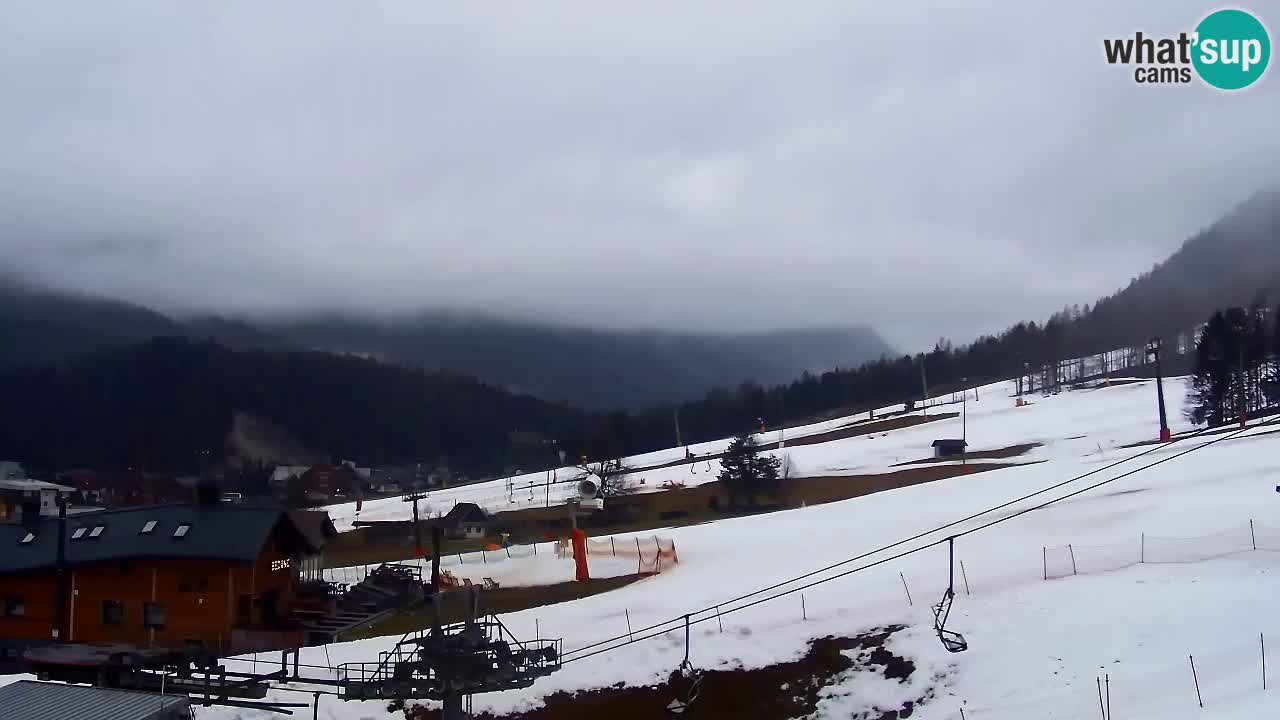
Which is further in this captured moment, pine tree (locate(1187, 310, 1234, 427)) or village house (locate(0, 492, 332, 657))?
pine tree (locate(1187, 310, 1234, 427))

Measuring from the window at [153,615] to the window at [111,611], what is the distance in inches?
46.4

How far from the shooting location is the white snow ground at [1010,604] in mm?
27500

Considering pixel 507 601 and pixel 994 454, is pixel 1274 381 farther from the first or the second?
pixel 507 601

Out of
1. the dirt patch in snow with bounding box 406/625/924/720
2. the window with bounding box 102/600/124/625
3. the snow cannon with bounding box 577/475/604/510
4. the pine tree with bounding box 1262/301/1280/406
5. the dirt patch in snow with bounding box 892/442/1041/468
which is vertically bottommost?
the dirt patch in snow with bounding box 406/625/924/720

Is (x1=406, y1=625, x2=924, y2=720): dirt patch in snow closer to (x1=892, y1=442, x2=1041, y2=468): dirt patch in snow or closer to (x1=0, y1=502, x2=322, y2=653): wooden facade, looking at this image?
(x1=0, y1=502, x2=322, y2=653): wooden facade

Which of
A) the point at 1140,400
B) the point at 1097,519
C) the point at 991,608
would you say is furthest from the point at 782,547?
the point at 1140,400

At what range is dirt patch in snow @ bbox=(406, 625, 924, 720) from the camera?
1259 inches

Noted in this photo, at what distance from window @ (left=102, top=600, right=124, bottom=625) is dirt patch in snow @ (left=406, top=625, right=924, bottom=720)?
12.7m

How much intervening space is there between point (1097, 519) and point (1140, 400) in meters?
90.5

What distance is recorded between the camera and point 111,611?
38.4 metres

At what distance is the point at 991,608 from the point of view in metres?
34.1

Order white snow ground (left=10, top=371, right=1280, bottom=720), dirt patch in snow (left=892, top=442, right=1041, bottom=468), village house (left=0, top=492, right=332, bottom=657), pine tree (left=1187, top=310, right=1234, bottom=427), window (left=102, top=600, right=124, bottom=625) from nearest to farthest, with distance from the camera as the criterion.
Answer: white snow ground (left=10, top=371, right=1280, bottom=720) < village house (left=0, top=492, right=332, bottom=657) < window (left=102, top=600, right=124, bottom=625) < pine tree (left=1187, top=310, right=1234, bottom=427) < dirt patch in snow (left=892, top=442, right=1041, bottom=468)

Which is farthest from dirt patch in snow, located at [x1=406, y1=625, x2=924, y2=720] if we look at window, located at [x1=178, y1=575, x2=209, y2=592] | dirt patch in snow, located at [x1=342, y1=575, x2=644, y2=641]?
window, located at [x1=178, y1=575, x2=209, y2=592]

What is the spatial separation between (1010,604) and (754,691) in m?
9.51
